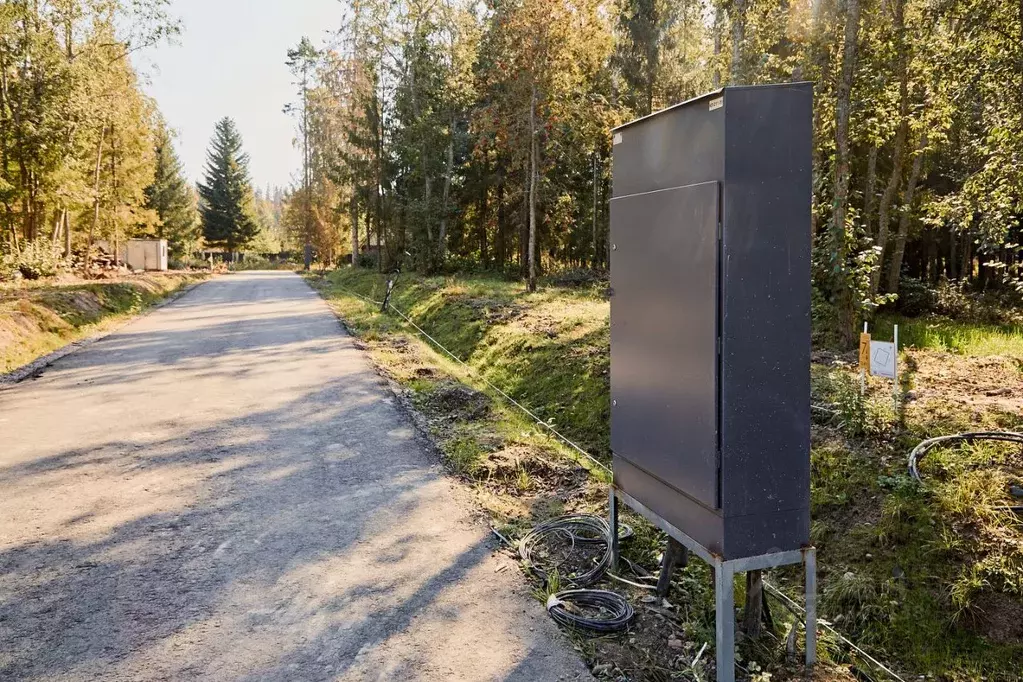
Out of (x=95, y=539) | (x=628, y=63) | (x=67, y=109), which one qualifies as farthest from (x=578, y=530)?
(x=628, y=63)

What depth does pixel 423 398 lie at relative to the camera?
901 cm

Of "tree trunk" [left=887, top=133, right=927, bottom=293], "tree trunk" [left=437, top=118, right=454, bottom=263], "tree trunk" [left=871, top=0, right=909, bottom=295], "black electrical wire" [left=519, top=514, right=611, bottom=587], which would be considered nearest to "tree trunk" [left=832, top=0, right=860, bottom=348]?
"tree trunk" [left=871, top=0, right=909, bottom=295]

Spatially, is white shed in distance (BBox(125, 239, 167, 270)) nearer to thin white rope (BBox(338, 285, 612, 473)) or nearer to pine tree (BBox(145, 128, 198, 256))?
pine tree (BBox(145, 128, 198, 256))

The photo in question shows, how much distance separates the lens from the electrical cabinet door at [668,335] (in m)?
3.20

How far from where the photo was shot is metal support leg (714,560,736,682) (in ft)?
10.4

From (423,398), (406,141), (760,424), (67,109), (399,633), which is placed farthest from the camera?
(406,141)

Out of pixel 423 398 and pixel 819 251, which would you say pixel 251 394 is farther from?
pixel 819 251

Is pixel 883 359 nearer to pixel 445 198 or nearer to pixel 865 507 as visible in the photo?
pixel 865 507

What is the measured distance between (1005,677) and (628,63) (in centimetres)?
2902

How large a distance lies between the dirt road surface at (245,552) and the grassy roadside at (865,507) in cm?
49

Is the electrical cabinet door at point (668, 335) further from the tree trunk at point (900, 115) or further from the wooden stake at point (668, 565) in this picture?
the tree trunk at point (900, 115)

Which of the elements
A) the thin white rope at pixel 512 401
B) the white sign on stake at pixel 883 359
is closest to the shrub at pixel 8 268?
the thin white rope at pixel 512 401

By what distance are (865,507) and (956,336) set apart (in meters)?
7.41

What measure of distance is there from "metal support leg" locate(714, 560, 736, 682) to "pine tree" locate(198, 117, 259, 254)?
66694mm
